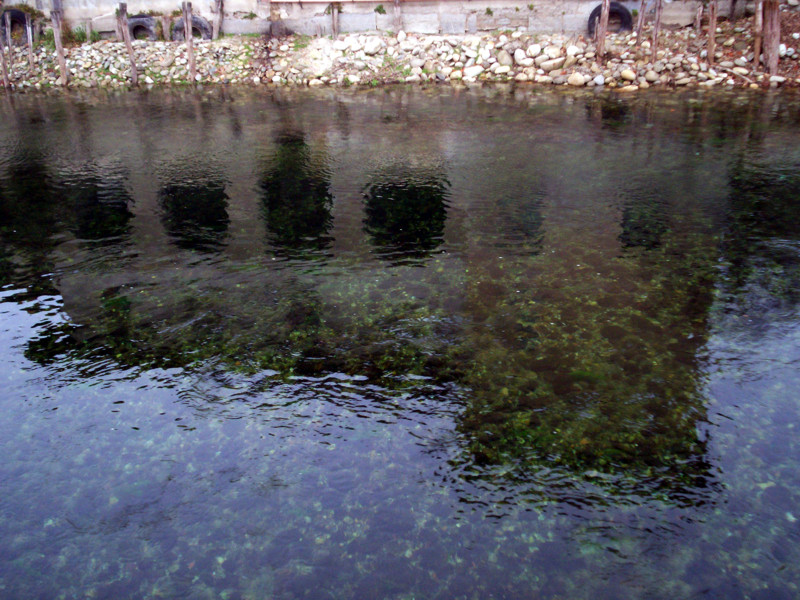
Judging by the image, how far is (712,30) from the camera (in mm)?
23859

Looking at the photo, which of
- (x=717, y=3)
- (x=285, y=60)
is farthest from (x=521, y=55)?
(x=285, y=60)

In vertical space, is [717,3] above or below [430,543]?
above

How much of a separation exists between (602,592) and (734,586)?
1121 mm

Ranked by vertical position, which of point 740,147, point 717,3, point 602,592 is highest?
point 717,3

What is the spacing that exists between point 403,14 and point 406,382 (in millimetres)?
25312

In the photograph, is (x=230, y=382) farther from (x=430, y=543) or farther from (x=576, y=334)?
(x=576, y=334)

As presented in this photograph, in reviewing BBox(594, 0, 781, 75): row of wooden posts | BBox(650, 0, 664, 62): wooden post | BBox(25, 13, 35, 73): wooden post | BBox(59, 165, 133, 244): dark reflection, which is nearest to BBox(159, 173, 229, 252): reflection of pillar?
BBox(59, 165, 133, 244): dark reflection

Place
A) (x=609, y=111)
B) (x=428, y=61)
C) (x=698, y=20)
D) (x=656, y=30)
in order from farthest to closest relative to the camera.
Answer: (x=428, y=61) < (x=698, y=20) < (x=656, y=30) < (x=609, y=111)

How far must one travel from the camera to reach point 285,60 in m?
28.8

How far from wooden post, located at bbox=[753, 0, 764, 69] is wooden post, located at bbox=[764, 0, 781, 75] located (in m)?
0.21

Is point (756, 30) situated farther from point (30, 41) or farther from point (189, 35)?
point (30, 41)

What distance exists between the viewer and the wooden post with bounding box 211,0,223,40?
100 ft

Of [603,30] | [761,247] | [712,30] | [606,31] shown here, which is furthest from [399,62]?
[761,247]

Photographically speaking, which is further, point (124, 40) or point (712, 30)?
point (124, 40)
